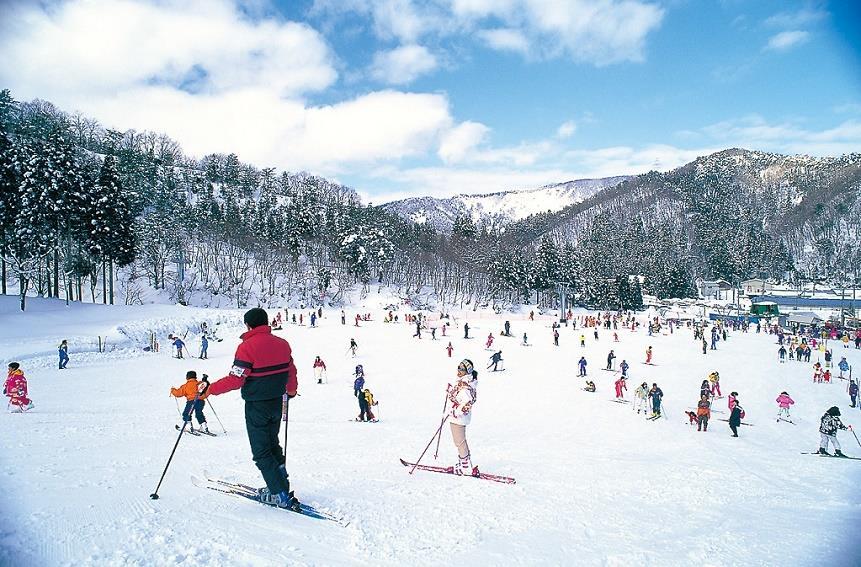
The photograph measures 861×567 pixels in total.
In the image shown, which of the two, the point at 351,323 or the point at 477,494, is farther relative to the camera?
the point at 351,323

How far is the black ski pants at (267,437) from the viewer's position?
451 cm

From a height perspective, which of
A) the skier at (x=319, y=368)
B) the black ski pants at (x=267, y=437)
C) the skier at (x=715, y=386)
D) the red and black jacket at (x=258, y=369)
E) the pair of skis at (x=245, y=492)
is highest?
the red and black jacket at (x=258, y=369)

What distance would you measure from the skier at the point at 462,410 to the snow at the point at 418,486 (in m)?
0.30

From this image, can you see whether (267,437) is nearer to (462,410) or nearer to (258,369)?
(258,369)

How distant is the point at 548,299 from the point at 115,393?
7266 centimetres

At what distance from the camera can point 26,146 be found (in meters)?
31.4

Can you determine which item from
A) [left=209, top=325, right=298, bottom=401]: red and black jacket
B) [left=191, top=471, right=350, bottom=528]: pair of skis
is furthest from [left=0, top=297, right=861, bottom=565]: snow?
[left=209, top=325, right=298, bottom=401]: red and black jacket

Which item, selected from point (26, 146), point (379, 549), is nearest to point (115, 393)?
point (379, 549)

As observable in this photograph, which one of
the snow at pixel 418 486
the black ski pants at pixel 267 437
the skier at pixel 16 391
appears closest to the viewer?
the snow at pixel 418 486

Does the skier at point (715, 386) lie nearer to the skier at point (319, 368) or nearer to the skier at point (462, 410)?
the skier at point (319, 368)

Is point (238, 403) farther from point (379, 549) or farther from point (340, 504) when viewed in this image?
point (379, 549)

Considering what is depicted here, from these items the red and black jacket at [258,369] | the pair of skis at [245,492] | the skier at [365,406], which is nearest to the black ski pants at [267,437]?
the red and black jacket at [258,369]

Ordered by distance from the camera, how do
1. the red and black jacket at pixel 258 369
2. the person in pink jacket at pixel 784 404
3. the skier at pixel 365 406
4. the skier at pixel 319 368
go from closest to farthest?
1. the red and black jacket at pixel 258 369
2. the skier at pixel 365 406
3. the person in pink jacket at pixel 784 404
4. the skier at pixel 319 368

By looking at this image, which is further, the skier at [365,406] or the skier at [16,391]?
the skier at [365,406]
